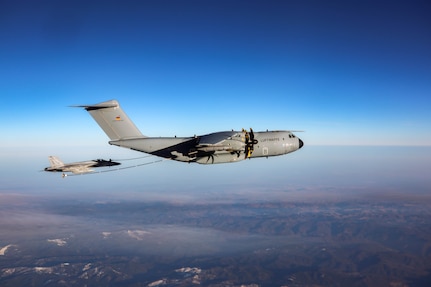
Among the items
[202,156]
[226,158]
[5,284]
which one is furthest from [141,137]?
[5,284]

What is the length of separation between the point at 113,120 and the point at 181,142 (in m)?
6.10

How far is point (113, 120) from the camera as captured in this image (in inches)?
955

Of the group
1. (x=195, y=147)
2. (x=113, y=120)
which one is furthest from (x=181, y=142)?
(x=113, y=120)

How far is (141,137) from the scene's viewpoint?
25609mm

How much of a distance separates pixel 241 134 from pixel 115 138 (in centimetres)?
1108

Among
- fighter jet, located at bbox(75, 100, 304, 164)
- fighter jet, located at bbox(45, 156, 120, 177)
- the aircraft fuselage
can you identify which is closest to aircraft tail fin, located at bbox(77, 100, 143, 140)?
fighter jet, located at bbox(75, 100, 304, 164)

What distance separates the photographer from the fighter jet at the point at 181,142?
2384 cm

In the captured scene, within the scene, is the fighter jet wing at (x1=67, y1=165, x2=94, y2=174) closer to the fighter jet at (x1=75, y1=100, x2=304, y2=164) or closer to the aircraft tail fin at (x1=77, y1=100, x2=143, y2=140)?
the fighter jet at (x1=75, y1=100, x2=304, y2=164)

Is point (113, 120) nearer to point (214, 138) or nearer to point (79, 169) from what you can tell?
point (79, 169)

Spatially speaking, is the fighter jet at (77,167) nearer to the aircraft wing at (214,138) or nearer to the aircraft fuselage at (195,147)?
the aircraft fuselage at (195,147)

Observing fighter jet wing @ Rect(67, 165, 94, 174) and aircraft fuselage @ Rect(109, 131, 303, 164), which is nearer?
fighter jet wing @ Rect(67, 165, 94, 174)

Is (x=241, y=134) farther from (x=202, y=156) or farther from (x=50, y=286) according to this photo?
(x=50, y=286)

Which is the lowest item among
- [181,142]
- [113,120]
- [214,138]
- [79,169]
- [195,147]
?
[79,169]

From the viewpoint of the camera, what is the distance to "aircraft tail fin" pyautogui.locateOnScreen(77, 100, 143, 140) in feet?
77.6
